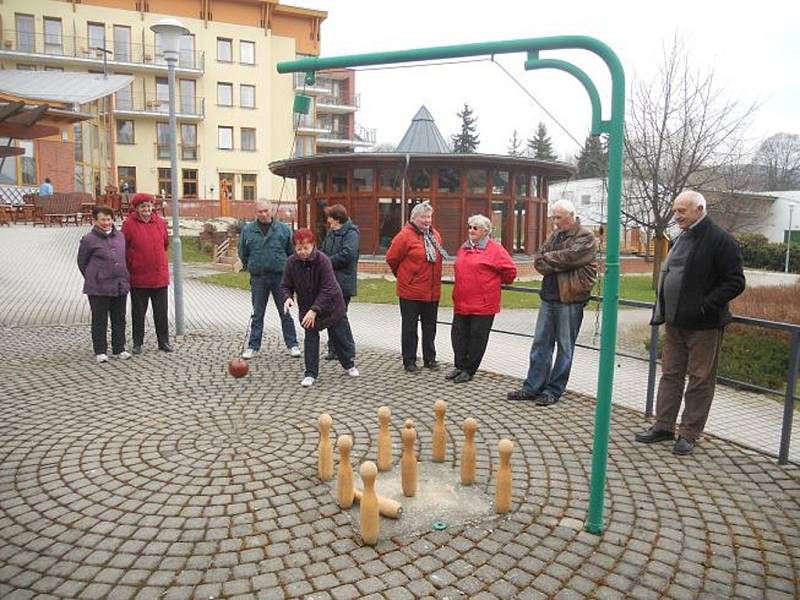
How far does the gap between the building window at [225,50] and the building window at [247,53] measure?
790mm

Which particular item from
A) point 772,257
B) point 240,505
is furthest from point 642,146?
point 772,257

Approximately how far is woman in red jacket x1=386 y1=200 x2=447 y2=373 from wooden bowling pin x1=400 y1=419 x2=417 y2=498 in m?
3.54

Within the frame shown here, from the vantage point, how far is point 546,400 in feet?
21.4

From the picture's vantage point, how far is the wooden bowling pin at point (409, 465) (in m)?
4.15

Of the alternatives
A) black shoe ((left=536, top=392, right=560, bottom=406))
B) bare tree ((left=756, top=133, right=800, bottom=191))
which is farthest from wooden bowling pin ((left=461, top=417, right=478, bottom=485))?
bare tree ((left=756, top=133, right=800, bottom=191))

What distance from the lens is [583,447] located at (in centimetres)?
527

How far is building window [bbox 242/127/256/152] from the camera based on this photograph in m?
51.7

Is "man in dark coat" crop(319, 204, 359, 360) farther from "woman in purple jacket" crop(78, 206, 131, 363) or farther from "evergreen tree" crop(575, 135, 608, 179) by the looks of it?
"evergreen tree" crop(575, 135, 608, 179)

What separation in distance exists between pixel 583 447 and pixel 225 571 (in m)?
3.14

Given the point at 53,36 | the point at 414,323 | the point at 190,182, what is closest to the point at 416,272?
the point at 414,323

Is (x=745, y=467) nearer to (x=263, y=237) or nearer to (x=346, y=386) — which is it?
(x=346, y=386)

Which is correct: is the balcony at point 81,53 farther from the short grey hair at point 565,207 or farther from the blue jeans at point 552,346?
the blue jeans at point 552,346

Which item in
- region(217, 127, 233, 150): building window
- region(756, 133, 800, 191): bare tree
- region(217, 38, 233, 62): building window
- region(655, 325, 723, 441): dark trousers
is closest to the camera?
region(655, 325, 723, 441): dark trousers

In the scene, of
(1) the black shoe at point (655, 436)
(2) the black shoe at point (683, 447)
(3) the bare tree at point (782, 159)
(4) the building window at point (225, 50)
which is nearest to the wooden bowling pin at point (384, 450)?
(1) the black shoe at point (655, 436)
